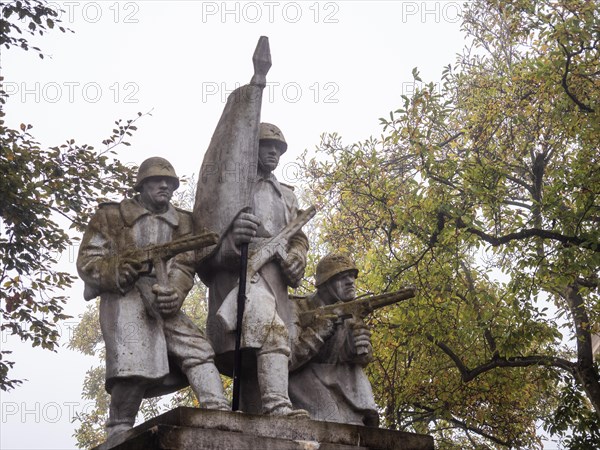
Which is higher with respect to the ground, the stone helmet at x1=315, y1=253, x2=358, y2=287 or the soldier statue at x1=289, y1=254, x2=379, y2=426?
the stone helmet at x1=315, y1=253, x2=358, y2=287

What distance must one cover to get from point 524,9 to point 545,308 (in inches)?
182

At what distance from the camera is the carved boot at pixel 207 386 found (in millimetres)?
6277

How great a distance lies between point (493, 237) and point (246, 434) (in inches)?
320

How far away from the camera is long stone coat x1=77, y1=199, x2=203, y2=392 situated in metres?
6.29

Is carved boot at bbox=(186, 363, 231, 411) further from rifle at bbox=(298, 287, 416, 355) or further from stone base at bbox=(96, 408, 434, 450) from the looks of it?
rifle at bbox=(298, 287, 416, 355)

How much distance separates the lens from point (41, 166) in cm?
1321

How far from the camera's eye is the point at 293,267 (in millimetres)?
7105

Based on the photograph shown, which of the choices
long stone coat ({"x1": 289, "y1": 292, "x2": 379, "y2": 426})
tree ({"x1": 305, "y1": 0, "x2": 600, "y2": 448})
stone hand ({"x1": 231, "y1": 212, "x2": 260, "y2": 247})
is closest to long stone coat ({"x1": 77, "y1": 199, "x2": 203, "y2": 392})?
stone hand ({"x1": 231, "y1": 212, "x2": 260, "y2": 247})

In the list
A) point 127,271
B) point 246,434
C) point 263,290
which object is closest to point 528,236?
point 263,290

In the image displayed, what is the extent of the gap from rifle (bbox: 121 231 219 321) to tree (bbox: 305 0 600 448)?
654 centimetres

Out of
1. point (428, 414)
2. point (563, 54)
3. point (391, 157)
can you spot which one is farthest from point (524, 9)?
point (428, 414)

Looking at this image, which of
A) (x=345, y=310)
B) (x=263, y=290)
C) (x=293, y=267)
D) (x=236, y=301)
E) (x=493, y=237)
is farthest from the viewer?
(x=493, y=237)

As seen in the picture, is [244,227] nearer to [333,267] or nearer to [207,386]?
[333,267]

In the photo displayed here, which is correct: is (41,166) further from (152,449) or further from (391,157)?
(152,449)
